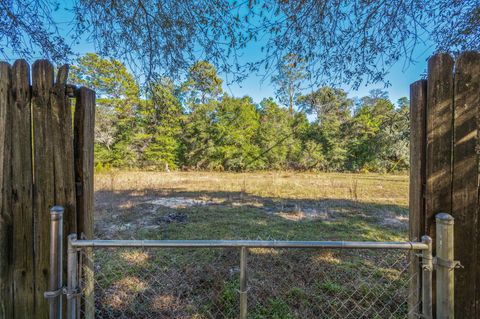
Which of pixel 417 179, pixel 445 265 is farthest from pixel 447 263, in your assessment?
pixel 417 179

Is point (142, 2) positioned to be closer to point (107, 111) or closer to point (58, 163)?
point (58, 163)

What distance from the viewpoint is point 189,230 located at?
14.1 feet

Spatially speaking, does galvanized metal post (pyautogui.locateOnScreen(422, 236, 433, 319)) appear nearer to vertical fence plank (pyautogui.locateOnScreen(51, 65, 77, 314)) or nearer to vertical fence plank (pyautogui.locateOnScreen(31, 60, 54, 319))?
Answer: vertical fence plank (pyautogui.locateOnScreen(51, 65, 77, 314))

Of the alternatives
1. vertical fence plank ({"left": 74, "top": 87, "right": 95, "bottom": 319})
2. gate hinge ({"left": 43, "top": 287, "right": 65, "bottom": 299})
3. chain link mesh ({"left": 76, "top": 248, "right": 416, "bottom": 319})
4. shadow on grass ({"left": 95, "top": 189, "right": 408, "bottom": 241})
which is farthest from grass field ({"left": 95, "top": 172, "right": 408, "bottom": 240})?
gate hinge ({"left": 43, "top": 287, "right": 65, "bottom": 299})

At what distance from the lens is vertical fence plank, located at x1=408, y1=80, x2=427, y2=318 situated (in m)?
1.21

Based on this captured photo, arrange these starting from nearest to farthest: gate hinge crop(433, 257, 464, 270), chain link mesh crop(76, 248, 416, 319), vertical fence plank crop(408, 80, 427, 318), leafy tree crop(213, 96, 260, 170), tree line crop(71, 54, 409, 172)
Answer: gate hinge crop(433, 257, 464, 270) < vertical fence plank crop(408, 80, 427, 318) < chain link mesh crop(76, 248, 416, 319) < tree line crop(71, 54, 409, 172) < leafy tree crop(213, 96, 260, 170)

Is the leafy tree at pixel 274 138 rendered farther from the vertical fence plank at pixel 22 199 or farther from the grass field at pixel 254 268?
the vertical fence plank at pixel 22 199

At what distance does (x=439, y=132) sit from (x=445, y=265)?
2.17 feet

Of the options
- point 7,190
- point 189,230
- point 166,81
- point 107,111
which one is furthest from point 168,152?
point 7,190

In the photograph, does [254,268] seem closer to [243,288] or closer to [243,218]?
[243,288]

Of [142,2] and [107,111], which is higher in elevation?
[107,111]

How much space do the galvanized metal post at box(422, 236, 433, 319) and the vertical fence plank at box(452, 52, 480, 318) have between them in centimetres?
16

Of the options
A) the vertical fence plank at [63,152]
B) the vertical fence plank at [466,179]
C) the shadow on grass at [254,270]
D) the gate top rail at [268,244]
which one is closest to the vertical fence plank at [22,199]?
the vertical fence plank at [63,152]

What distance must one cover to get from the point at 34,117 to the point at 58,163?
27 cm
